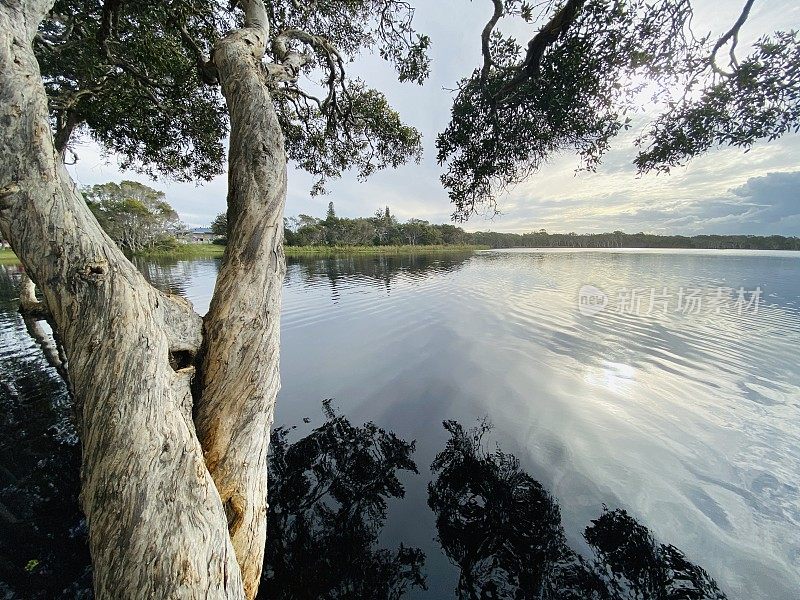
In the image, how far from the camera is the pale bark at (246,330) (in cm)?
128

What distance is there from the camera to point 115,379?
1.04m

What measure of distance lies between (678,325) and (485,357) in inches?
317

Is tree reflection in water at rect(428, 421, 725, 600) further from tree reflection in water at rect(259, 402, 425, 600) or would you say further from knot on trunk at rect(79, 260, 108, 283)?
knot on trunk at rect(79, 260, 108, 283)

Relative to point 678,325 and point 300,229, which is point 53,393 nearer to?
point 678,325

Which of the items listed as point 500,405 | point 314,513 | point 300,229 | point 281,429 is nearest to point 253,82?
point 314,513

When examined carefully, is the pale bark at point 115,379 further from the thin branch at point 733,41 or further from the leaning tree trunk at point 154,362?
the thin branch at point 733,41

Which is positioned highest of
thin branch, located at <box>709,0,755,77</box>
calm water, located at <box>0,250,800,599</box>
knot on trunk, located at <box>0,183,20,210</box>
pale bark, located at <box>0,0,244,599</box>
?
thin branch, located at <box>709,0,755,77</box>

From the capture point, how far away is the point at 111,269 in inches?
47.3

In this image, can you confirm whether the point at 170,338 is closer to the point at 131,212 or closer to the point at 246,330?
the point at 246,330

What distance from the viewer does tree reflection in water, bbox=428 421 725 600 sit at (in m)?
2.40

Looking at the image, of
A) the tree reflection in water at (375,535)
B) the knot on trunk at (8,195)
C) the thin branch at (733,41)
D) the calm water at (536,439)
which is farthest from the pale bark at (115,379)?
the thin branch at (733,41)

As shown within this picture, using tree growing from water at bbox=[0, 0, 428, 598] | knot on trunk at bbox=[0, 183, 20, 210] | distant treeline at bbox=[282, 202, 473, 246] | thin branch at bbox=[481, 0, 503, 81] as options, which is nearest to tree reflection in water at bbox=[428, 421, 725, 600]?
tree growing from water at bbox=[0, 0, 428, 598]

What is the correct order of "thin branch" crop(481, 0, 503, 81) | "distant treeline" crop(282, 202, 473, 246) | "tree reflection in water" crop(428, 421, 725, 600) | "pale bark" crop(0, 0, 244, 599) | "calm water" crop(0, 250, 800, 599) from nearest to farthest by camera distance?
1. "pale bark" crop(0, 0, 244, 599)
2. "tree reflection in water" crop(428, 421, 725, 600)
3. "calm water" crop(0, 250, 800, 599)
4. "thin branch" crop(481, 0, 503, 81)
5. "distant treeline" crop(282, 202, 473, 246)

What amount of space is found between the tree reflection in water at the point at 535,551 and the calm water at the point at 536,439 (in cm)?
2
